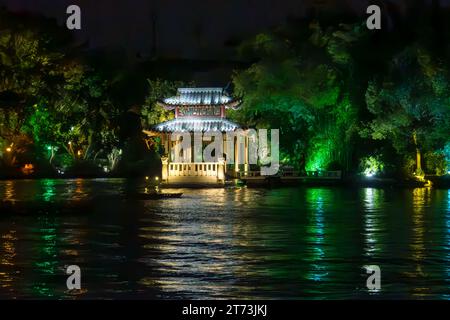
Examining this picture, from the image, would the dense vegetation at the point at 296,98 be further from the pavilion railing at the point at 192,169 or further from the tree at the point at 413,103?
the pavilion railing at the point at 192,169

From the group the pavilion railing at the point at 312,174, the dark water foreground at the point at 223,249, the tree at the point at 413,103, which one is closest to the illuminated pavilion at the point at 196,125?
the pavilion railing at the point at 312,174

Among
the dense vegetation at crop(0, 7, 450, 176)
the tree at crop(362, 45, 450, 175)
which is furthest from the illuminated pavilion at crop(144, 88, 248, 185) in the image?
the tree at crop(362, 45, 450, 175)

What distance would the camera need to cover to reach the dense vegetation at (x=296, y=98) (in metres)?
38.5

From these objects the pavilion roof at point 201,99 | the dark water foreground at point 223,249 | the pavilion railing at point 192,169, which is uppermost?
the pavilion roof at point 201,99

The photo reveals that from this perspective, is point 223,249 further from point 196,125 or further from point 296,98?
point 296,98

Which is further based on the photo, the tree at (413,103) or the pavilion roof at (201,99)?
the pavilion roof at (201,99)

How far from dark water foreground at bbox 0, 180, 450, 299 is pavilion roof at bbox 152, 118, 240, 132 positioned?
52.1 feet

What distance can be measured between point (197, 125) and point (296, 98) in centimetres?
647

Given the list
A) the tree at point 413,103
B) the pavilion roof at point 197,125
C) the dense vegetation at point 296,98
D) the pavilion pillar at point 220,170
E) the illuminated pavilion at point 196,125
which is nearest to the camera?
the tree at point 413,103

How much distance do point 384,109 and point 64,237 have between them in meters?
25.4

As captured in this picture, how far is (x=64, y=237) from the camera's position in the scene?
16891 millimetres

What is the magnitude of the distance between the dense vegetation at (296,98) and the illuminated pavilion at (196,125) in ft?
11.0

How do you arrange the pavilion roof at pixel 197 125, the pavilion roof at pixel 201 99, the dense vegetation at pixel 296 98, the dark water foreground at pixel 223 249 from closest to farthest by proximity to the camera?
the dark water foreground at pixel 223 249
the dense vegetation at pixel 296 98
the pavilion roof at pixel 197 125
the pavilion roof at pixel 201 99

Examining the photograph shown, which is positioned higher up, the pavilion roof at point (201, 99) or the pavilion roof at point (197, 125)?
the pavilion roof at point (201, 99)
